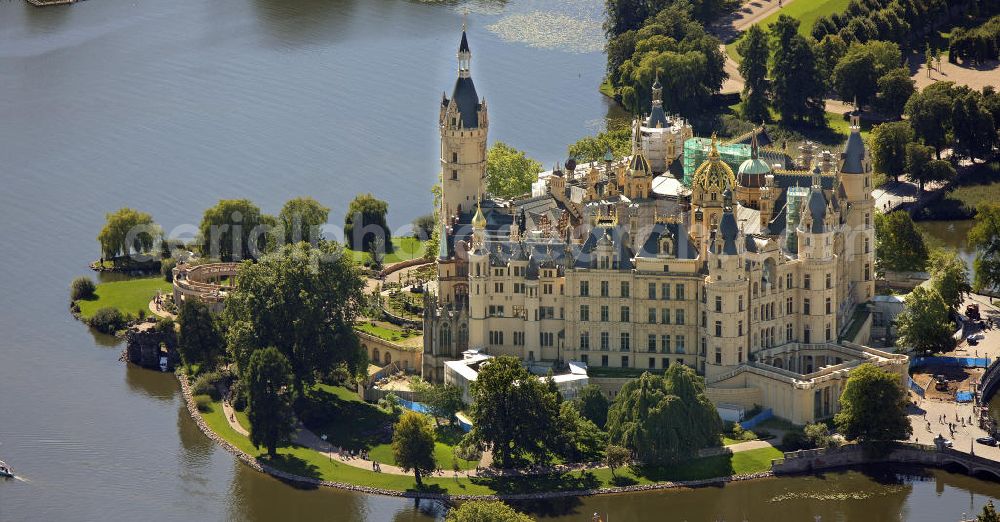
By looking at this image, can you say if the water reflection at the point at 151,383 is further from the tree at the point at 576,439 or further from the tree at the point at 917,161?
the tree at the point at 917,161

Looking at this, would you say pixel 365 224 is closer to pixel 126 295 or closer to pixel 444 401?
pixel 126 295

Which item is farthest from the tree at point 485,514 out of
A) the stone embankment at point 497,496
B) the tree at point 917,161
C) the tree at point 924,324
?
the tree at point 917,161

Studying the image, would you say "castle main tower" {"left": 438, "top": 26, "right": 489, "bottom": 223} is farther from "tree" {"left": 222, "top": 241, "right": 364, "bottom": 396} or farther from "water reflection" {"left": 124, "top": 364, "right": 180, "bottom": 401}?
"water reflection" {"left": 124, "top": 364, "right": 180, "bottom": 401}

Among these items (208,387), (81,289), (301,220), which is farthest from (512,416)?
(81,289)

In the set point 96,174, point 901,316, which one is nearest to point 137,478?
point 901,316

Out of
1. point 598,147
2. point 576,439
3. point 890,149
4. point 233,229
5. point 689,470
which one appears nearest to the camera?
point 689,470

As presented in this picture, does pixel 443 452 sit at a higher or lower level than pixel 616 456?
lower

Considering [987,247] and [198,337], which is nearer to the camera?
[198,337]
